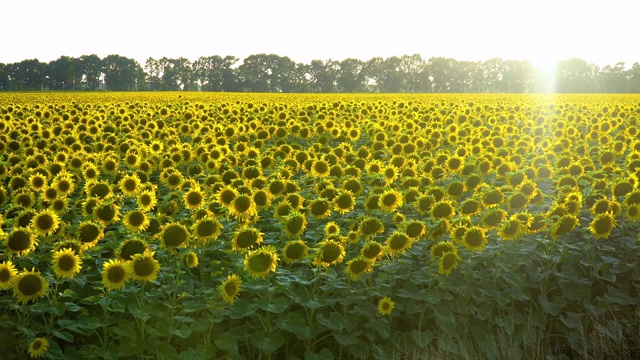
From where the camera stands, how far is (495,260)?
6.96 m

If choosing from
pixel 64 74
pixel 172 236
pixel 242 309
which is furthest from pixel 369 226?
pixel 64 74

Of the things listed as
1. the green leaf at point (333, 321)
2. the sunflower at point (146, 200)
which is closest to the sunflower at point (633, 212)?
the green leaf at point (333, 321)

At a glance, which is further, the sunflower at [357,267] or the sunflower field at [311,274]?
the sunflower at [357,267]

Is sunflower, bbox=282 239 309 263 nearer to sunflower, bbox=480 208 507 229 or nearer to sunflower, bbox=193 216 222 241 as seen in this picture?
sunflower, bbox=193 216 222 241

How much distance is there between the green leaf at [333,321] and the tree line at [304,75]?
124987mm

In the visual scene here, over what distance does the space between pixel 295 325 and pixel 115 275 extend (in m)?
1.81

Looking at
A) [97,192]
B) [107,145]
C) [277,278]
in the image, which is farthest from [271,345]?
[107,145]

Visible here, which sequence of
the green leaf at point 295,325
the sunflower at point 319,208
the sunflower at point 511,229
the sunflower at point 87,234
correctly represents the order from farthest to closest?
1. the sunflower at point 319,208
2. the sunflower at point 511,229
3. the sunflower at point 87,234
4. the green leaf at point 295,325

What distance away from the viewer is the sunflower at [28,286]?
206 inches

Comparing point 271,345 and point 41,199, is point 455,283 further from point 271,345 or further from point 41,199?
point 41,199

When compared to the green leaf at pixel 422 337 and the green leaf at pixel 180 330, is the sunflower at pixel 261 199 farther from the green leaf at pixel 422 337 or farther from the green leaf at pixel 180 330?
the green leaf at pixel 422 337

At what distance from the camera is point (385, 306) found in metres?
6.09

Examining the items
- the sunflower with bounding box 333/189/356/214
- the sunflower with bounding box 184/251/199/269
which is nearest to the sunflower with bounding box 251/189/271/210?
the sunflower with bounding box 333/189/356/214

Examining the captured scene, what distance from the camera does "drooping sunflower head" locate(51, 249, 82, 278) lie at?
566 centimetres
